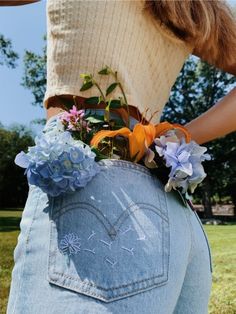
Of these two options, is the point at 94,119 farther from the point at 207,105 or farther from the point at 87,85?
the point at 207,105

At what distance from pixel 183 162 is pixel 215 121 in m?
0.27

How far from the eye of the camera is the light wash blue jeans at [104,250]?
71cm

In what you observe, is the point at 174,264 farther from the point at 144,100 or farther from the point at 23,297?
the point at 144,100

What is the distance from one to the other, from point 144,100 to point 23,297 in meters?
0.47

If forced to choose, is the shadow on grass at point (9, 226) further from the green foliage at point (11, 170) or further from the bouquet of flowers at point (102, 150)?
the bouquet of flowers at point (102, 150)

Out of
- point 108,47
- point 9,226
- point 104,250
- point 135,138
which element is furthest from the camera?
point 9,226

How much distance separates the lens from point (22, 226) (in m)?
0.79

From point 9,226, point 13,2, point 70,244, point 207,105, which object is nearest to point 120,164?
point 70,244

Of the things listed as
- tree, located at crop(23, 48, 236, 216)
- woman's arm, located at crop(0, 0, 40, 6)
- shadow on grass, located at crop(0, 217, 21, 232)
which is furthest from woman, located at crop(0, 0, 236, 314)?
tree, located at crop(23, 48, 236, 216)

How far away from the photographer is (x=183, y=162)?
2.79 ft

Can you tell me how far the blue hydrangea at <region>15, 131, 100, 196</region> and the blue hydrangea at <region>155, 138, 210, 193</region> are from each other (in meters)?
0.13

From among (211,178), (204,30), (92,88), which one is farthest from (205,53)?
(211,178)

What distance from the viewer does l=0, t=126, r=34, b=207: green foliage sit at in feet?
70.3

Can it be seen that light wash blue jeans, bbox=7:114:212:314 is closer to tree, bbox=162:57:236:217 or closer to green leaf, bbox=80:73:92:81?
green leaf, bbox=80:73:92:81
